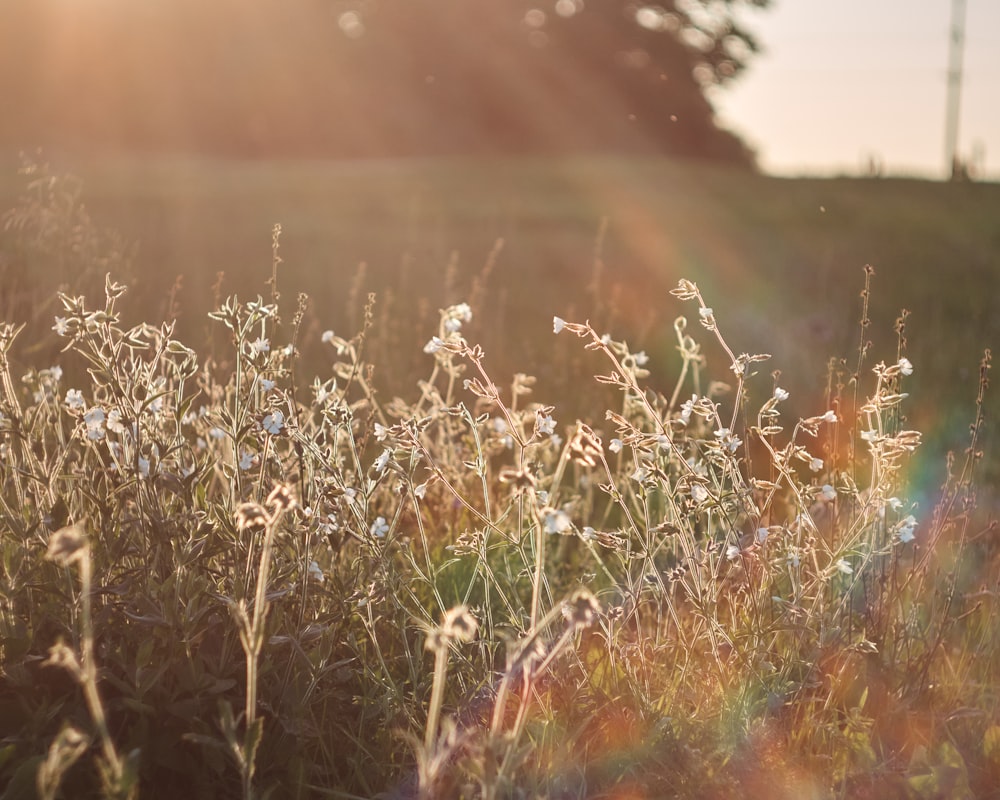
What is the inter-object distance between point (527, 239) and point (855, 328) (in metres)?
4.84

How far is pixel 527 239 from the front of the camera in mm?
11539

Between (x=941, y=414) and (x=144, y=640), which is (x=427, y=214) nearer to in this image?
(x=941, y=414)

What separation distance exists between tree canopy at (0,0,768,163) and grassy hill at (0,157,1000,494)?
9.83 metres

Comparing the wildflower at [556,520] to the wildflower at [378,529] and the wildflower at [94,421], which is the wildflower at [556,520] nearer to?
the wildflower at [378,529]

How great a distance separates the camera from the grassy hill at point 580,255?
6508mm

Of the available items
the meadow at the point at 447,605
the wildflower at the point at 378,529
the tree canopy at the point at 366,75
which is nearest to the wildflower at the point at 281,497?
the meadow at the point at 447,605

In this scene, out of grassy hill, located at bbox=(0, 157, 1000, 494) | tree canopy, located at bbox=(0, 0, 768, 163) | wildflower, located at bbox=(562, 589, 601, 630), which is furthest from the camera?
tree canopy, located at bbox=(0, 0, 768, 163)

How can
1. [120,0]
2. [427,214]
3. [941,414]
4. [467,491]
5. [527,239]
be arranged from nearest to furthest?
[467,491] < [941,414] < [527,239] < [427,214] < [120,0]

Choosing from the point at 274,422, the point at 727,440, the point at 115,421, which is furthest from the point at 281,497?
the point at 727,440

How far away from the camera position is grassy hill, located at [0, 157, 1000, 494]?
21.4 ft

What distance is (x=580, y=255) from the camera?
427 inches

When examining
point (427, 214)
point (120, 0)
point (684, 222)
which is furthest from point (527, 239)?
point (120, 0)

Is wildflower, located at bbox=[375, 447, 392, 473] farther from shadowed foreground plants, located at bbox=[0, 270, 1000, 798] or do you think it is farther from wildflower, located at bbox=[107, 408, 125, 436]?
wildflower, located at bbox=[107, 408, 125, 436]

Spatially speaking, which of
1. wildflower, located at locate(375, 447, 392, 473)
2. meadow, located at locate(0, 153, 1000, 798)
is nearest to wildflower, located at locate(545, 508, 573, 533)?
meadow, located at locate(0, 153, 1000, 798)
